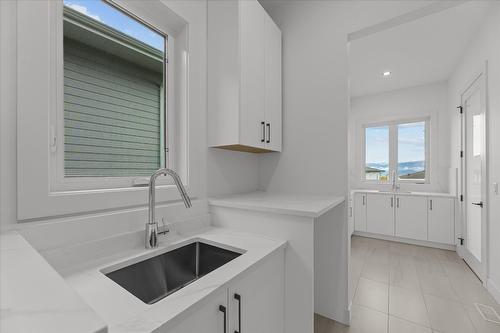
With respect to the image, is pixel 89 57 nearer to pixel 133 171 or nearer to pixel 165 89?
pixel 165 89

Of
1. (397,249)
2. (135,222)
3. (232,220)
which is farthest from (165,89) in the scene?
(397,249)

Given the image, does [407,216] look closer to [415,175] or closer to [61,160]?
[415,175]

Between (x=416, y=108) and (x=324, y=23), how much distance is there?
3.07 m

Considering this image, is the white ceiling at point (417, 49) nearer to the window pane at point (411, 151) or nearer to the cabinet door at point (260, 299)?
the window pane at point (411, 151)

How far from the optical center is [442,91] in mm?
3688

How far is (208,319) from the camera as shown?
79 centimetres

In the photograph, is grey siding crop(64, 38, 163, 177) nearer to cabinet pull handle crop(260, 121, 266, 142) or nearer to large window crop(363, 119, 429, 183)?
cabinet pull handle crop(260, 121, 266, 142)

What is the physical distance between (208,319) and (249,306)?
0.26m

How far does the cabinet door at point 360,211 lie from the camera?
12.7 feet

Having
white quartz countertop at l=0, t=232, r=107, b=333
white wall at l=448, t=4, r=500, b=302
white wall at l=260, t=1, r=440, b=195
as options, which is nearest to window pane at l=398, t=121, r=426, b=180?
white wall at l=448, t=4, r=500, b=302

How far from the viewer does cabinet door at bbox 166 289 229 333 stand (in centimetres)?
71

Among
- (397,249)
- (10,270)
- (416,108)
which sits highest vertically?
(416,108)

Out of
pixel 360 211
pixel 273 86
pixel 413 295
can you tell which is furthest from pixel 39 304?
pixel 360 211

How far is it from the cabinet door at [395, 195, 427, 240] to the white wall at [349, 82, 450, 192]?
59cm
